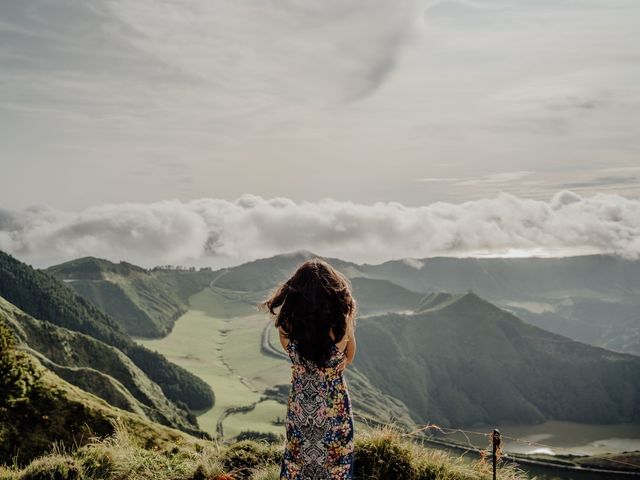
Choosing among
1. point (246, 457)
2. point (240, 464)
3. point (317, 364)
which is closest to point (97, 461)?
point (240, 464)

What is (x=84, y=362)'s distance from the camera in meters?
106

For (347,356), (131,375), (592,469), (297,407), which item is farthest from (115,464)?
(592,469)

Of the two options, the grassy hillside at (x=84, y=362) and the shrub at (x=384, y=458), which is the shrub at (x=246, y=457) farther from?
the grassy hillside at (x=84, y=362)

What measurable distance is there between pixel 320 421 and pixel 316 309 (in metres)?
1.95

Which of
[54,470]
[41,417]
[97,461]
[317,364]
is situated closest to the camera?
[317,364]

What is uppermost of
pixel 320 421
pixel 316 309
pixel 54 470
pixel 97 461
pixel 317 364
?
pixel 316 309

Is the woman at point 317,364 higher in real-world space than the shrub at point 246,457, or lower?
higher

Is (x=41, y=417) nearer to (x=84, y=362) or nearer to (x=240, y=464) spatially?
(x=240, y=464)

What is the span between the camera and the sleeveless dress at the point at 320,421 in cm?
866

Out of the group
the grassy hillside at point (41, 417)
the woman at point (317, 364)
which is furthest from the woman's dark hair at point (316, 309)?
the grassy hillside at point (41, 417)

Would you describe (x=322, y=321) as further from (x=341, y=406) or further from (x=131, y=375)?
(x=131, y=375)

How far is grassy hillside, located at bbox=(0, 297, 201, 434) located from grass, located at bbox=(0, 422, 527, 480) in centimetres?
6013

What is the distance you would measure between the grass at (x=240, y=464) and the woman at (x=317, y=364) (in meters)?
2.90

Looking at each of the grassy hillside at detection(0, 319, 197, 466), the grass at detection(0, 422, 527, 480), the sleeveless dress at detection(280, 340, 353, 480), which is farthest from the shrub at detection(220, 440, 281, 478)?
the grassy hillside at detection(0, 319, 197, 466)
